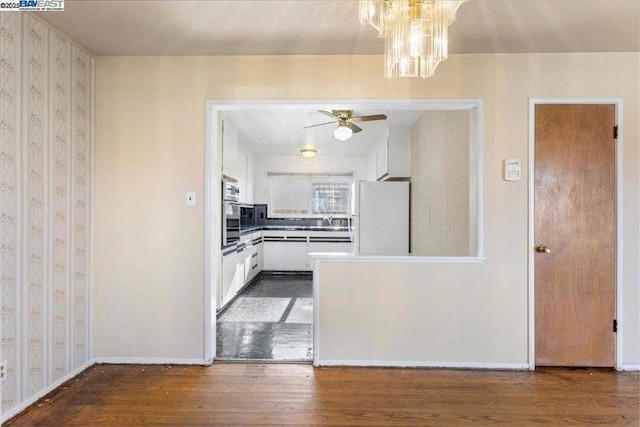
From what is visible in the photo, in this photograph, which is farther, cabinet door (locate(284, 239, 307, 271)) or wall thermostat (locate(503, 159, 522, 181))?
cabinet door (locate(284, 239, 307, 271))

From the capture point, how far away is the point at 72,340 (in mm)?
2393

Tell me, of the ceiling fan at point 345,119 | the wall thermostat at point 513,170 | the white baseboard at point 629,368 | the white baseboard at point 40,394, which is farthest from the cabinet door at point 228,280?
the white baseboard at point 629,368

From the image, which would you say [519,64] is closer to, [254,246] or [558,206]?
[558,206]

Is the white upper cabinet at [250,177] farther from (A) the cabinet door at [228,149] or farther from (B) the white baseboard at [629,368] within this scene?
(B) the white baseboard at [629,368]

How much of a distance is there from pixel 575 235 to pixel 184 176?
2.90 meters

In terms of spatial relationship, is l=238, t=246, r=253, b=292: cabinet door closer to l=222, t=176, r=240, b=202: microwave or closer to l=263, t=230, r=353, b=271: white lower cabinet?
l=263, t=230, r=353, b=271: white lower cabinet

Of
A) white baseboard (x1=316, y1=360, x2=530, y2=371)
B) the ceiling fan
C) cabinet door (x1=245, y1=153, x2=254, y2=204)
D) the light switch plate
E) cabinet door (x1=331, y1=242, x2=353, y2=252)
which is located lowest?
white baseboard (x1=316, y1=360, x2=530, y2=371)

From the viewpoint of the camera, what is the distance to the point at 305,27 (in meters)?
2.16

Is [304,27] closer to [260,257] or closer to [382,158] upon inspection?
[382,158]

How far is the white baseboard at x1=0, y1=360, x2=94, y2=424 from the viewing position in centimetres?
191

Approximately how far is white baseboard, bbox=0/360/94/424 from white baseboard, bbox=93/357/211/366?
11 centimetres

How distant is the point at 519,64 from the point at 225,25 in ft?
6.84

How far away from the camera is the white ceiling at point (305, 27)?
1.94 metres

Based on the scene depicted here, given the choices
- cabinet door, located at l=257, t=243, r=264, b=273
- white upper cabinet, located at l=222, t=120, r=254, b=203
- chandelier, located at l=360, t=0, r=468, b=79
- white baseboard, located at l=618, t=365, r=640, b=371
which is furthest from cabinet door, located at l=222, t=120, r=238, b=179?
white baseboard, located at l=618, t=365, r=640, b=371
